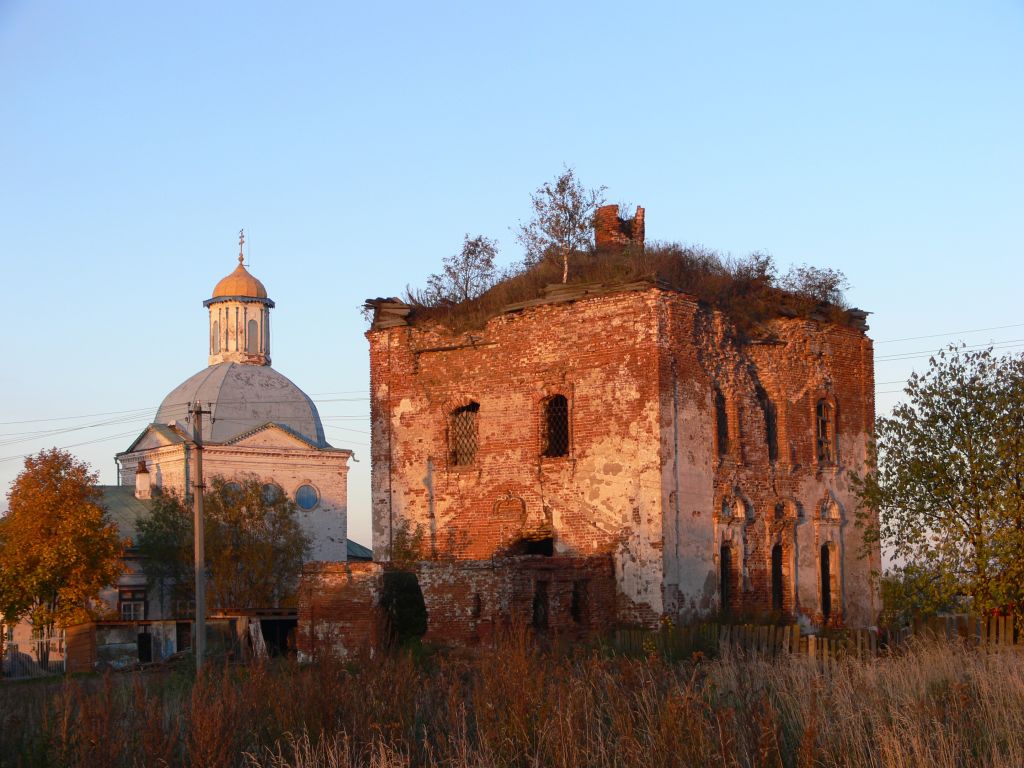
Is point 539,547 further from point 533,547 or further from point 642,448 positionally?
point 642,448

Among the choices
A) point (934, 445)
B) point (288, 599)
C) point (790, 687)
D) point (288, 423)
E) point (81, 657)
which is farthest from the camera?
point (288, 423)

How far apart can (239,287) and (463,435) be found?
29.4 metres

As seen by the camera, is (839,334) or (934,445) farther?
(839,334)

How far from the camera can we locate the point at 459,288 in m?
25.3

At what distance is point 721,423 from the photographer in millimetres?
22719

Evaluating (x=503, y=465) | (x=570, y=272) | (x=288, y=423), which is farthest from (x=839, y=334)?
(x=288, y=423)

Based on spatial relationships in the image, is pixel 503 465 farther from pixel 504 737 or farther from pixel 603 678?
pixel 504 737

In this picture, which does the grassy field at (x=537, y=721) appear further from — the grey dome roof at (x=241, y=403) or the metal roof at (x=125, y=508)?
the grey dome roof at (x=241, y=403)

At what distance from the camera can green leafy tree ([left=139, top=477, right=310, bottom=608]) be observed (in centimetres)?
3922

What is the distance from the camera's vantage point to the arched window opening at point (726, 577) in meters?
22.1

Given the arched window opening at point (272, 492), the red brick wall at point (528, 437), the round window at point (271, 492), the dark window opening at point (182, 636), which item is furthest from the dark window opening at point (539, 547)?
the round window at point (271, 492)

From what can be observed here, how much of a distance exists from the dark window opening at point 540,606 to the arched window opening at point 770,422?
5740mm

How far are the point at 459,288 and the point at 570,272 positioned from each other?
9.50 feet

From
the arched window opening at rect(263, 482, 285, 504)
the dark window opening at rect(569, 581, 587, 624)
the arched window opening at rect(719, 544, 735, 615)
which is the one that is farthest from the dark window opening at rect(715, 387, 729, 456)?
the arched window opening at rect(263, 482, 285, 504)
